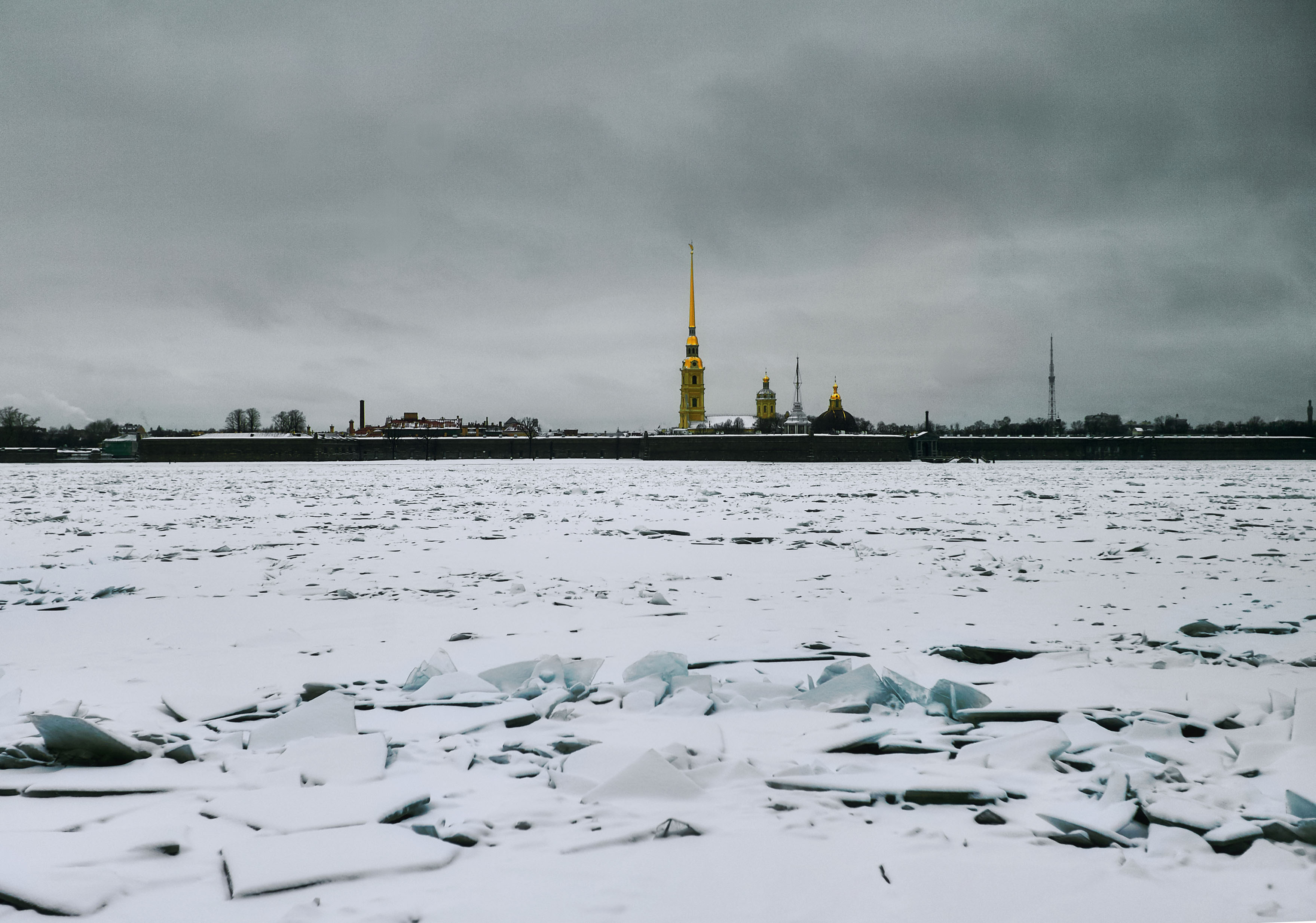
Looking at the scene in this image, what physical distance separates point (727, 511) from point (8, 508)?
12996mm

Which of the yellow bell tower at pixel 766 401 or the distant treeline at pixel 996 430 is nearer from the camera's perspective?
the distant treeline at pixel 996 430

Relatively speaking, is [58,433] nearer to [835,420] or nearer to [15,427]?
[15,427]

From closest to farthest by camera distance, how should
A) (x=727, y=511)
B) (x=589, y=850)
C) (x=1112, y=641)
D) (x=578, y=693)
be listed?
(x=589, y=850) < (x=578, y=693) < (x=1112, y=641) < (x=727, y=511)

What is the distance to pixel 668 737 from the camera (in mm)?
2787

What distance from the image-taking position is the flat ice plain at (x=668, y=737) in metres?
1.80

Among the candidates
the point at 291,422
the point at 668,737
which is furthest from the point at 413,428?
the point at 668,737

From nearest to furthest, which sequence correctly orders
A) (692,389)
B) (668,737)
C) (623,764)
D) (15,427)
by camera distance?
(623,764)
(668,737)
(15,427)
(692,389)

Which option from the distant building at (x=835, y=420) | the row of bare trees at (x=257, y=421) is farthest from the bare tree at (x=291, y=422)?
the distant building at (x=835, y=420)

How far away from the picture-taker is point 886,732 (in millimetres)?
2764

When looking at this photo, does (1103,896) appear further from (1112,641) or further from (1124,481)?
(1124,481)

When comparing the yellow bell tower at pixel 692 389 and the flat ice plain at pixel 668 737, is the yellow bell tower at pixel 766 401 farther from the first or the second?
the flat ice plain at pixel 668 737

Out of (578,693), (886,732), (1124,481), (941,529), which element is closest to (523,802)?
(578,693)

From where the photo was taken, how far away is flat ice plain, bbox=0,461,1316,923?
180 cm

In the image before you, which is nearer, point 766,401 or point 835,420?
point 835,420
